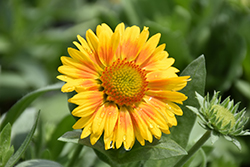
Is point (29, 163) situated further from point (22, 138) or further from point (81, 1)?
point (81, 1)

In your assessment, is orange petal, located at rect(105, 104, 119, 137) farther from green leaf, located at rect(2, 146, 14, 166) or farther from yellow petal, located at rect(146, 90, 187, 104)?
green leaf, located at rect(2, 146, 14, 166)

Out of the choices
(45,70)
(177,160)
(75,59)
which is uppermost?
(75,59)

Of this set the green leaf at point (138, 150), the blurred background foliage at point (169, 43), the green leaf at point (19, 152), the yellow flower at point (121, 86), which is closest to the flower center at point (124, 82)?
the yellow flower at point (121, 86)

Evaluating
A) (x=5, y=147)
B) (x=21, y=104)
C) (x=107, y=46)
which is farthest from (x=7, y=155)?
(x=107, y=46)

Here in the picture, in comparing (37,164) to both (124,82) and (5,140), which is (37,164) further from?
(124,82)

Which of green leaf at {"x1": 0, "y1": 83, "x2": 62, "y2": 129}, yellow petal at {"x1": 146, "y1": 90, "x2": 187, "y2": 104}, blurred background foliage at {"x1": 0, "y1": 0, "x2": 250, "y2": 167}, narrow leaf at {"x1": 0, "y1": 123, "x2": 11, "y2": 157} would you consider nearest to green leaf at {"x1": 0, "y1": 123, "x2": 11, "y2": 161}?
narrow leaf at {"x1": 0, "y1": 123, "x2": 11, "y2": 157}

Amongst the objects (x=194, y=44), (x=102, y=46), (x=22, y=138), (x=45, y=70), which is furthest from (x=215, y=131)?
(x=45, y=70)
